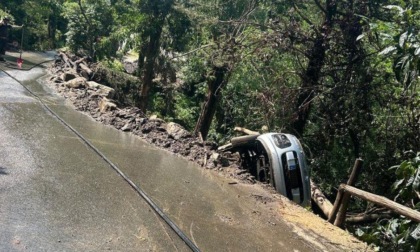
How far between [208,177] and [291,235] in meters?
2.19

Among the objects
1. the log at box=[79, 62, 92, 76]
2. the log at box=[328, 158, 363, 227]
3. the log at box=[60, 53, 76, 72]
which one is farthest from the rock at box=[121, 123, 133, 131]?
the log at box=[60, 53, 76, 72]

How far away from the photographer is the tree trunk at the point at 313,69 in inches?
373

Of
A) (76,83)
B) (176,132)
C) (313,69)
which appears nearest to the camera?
(176,132)

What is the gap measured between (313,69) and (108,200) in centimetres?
654

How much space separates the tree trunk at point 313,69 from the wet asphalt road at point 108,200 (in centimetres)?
369

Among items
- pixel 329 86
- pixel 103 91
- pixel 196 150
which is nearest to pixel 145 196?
pixel 196 150

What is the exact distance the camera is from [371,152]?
977 cm

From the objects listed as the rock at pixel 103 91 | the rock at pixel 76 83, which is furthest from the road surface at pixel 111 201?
the rock at pixel 76 83

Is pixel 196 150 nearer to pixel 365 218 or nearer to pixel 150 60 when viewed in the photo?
pixel 365 218

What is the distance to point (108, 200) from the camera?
→ 17.2 ft

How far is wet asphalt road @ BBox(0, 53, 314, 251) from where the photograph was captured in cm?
423

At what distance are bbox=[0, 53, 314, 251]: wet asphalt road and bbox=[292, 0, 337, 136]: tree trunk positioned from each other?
145 inches

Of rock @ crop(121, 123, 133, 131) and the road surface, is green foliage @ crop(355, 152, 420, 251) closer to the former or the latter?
the road surface

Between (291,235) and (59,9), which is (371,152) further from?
(59,9)
